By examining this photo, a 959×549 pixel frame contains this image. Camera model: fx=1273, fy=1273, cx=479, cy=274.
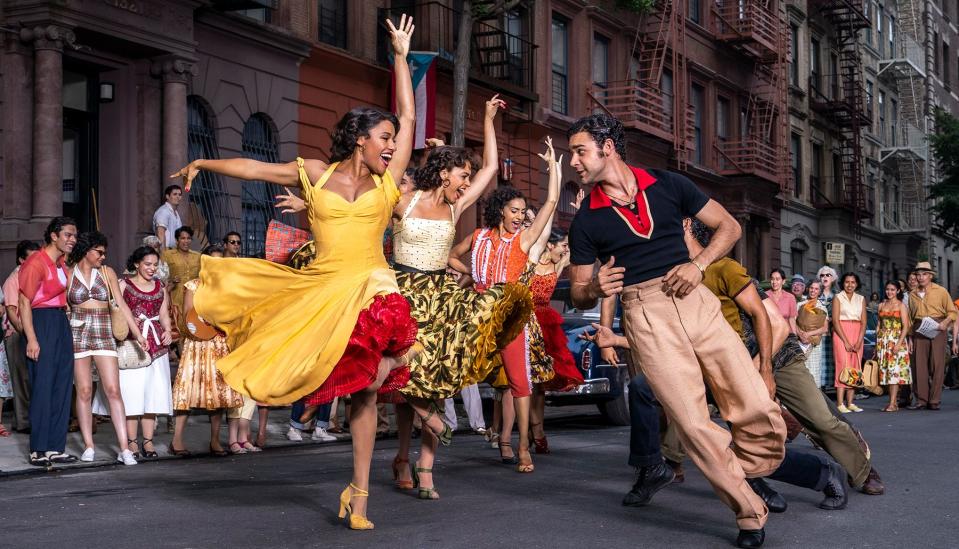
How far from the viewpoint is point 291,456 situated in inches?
430

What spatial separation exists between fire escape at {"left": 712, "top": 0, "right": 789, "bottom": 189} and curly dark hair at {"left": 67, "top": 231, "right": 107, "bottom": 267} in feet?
91.7

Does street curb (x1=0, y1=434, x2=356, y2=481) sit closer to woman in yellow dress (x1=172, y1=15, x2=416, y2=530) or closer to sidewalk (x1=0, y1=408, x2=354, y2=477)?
sidewalk (x1=0, y1=408, x2=354, y2=477)

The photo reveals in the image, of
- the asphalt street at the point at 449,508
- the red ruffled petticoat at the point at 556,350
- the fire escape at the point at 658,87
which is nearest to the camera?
the asphalt street at the point at 449,508

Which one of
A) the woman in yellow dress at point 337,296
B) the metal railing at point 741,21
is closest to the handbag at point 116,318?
the woman in yellow dress at point 337,296

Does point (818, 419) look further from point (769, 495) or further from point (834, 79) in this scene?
point (834, 79)

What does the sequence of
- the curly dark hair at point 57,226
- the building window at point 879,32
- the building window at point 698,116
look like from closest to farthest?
the curly dark hair at point 57,226, the building window at point 698,116, the building window at point 879,32

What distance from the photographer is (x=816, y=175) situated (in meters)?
44.8

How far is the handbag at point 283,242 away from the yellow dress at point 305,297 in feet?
2.56

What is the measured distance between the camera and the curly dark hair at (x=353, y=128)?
Answer: 6.73 metres

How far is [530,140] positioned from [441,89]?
424 centimetres

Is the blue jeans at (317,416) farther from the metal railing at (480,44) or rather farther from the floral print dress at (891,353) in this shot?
the metal railing at (480,44)

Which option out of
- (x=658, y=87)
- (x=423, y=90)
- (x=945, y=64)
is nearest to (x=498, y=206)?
(x=423, y=90)

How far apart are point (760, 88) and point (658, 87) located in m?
8.88

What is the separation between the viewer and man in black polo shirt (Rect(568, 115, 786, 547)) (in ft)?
19.6
